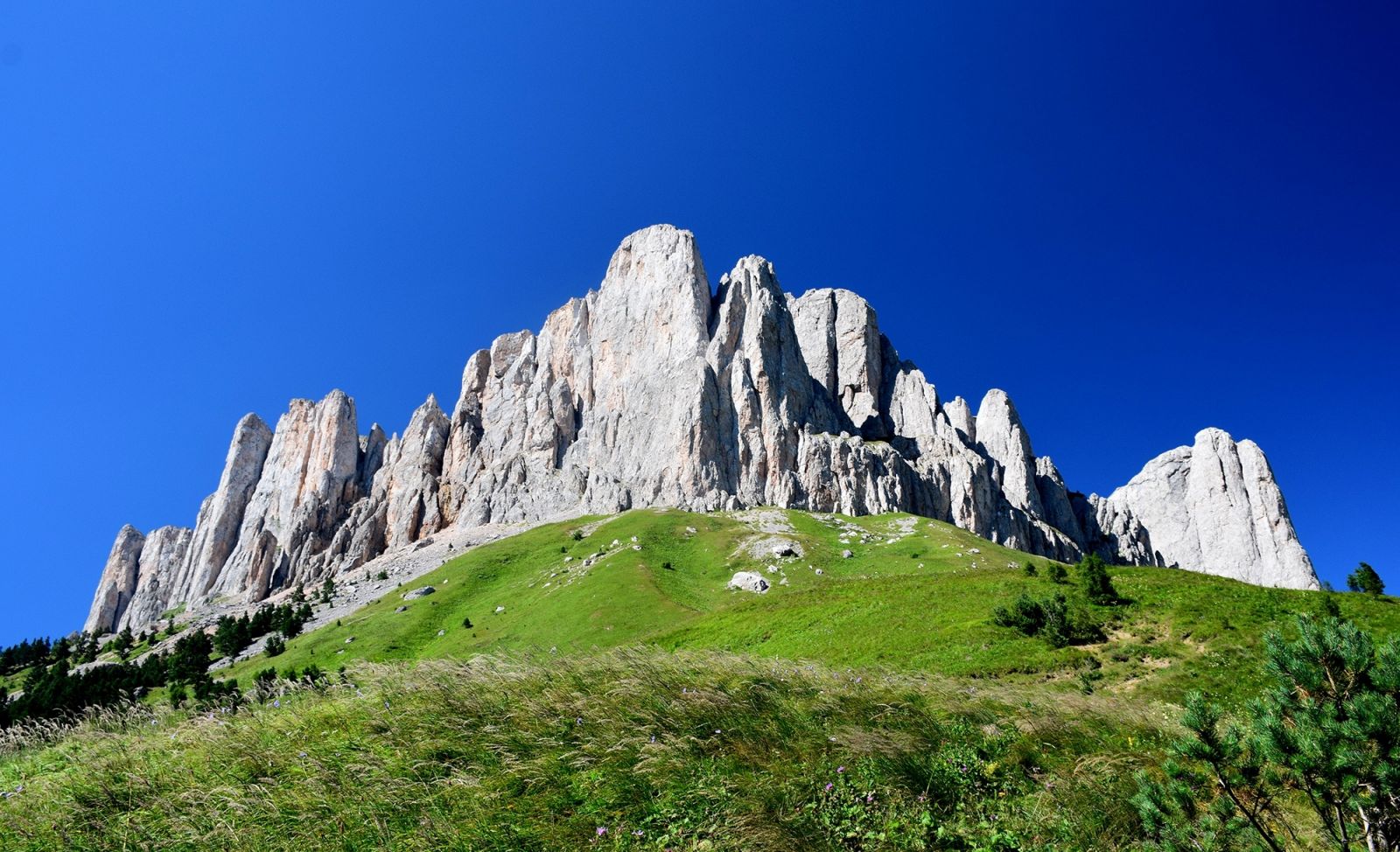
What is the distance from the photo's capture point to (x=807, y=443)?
13550 centimetres

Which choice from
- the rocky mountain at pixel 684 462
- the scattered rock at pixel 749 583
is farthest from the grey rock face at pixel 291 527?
the scattered rock at pixel 749 583

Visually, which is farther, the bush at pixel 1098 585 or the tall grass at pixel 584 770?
the bush at pixel 1098 585

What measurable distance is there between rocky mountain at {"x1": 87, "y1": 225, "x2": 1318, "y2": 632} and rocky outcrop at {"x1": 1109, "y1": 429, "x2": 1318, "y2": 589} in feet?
1.61

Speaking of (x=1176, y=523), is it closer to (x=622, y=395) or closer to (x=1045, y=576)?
(x=622, y=395)

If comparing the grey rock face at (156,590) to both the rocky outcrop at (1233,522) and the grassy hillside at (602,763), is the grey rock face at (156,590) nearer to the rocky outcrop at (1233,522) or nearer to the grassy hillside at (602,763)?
the grassy hillside at (602,763)

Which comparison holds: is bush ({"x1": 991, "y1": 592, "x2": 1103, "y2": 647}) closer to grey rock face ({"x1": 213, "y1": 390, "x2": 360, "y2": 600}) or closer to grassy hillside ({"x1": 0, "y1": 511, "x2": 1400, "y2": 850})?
grassy hillside ({"x1": 0, "y1": 511, "x2": 1400, "y2": 850})

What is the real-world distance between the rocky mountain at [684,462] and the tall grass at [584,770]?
11471 cm

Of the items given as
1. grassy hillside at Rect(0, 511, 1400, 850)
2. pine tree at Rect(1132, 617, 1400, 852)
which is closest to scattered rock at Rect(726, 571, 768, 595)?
grassy hillside at Rect(0, 511, 1400, 850)

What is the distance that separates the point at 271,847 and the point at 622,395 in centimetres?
16120

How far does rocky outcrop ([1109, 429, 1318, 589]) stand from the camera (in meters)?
165

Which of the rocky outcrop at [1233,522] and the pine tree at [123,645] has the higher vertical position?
the rocky outcrop at [1233,522]

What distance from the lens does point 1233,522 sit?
17775 centimetres

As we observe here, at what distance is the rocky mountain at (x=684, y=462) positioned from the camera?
5369 inches

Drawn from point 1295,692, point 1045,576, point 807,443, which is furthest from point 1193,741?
point 807,443
